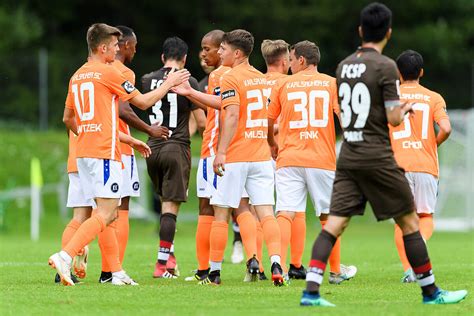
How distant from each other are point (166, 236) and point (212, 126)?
1343 millimetres

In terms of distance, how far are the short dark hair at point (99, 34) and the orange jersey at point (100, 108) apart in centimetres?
21

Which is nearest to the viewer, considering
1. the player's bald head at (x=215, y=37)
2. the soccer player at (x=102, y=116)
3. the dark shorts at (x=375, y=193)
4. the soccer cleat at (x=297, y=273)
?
the dark shorts at (x=375, y=193)

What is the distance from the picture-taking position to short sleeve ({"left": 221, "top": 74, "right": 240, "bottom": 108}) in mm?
11694

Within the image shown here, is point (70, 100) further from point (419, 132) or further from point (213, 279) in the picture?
point (419, 132)

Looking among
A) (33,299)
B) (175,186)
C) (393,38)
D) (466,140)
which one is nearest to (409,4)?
(393,38)

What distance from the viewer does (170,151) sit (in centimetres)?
1335

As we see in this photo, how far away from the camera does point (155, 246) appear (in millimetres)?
20219

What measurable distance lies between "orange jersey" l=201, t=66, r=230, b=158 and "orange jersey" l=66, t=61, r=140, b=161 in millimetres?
1354

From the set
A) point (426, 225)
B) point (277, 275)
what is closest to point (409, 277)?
point (426, 225)

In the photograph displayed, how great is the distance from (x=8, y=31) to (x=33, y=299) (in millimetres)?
28153

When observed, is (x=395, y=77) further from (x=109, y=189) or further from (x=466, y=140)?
(x=466, y=140)

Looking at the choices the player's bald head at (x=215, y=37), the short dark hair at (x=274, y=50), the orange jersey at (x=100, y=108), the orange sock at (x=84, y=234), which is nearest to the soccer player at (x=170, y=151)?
the player's bald head at (x=215, y=37)

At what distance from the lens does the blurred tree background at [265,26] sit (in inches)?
1475

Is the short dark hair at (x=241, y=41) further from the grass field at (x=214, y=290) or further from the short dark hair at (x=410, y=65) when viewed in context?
the grass field at (x=214, y=290)
